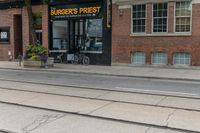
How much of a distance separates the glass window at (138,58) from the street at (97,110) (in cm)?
904

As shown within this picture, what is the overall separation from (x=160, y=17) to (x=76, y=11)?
641cm

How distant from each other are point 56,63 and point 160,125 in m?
18.2

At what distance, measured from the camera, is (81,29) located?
23516mm

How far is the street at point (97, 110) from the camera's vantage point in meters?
6.53

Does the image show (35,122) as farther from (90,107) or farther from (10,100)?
(10,100)

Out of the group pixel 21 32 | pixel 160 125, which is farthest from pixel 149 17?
pixel 160 125

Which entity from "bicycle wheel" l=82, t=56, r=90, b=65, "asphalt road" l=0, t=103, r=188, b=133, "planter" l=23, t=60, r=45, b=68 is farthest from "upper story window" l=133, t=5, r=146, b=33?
"asphalt road" l=0, t=103, r=188, b=133

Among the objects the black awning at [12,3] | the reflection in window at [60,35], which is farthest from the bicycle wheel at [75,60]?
the black awning at [12,3]

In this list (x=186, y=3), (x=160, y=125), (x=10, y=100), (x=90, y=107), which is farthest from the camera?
(x=186, y=3)

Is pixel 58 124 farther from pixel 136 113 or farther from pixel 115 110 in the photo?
pixel 136 113

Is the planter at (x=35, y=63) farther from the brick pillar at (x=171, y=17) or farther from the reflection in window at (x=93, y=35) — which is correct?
the brick pillar at (x=171, y=17)

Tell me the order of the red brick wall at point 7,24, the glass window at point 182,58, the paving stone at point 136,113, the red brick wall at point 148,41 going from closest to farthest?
the paving stone at point 136,113 < the red brick wall at point 148,41 < the glass window at point 182,58 < the red brick wall at point 7,24

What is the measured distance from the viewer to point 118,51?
21.4 meters

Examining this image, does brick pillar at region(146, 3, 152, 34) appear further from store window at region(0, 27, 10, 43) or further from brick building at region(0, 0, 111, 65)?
store window at region(0, 27, 10, 43)
